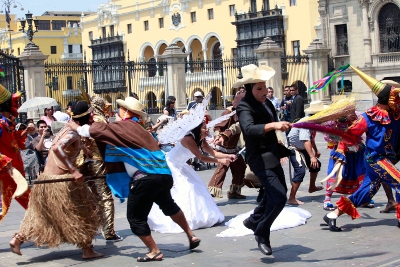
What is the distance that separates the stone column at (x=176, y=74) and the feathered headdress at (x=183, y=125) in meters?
14.9

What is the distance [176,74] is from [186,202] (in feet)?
48.5

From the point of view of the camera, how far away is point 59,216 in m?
6.80

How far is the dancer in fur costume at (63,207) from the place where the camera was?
682 cm

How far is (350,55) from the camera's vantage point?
4053 centimetres

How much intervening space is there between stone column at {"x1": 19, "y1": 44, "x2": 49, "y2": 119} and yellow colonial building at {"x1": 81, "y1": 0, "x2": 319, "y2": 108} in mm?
19460

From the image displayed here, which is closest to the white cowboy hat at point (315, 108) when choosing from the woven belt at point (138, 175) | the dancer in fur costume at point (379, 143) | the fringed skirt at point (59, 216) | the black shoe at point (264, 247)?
the dancer in fur costume at point (379, 143)

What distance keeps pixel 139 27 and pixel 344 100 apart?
5835 centimetres

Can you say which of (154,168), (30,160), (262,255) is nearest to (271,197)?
(262,255)

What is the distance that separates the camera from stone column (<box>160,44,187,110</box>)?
2303 cm

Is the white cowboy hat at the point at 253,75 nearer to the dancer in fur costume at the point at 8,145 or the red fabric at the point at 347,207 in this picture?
the red fabric at the point at 347,207

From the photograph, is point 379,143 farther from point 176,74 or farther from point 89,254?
point 176,74

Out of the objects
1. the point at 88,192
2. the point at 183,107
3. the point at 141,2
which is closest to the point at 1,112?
the point at 88,192

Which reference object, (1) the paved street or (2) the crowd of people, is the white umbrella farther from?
(2) the crowd of people

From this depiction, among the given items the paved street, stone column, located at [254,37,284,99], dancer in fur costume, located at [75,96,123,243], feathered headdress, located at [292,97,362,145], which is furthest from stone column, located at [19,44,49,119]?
feathered headdress, located at [292,97,362,145]
